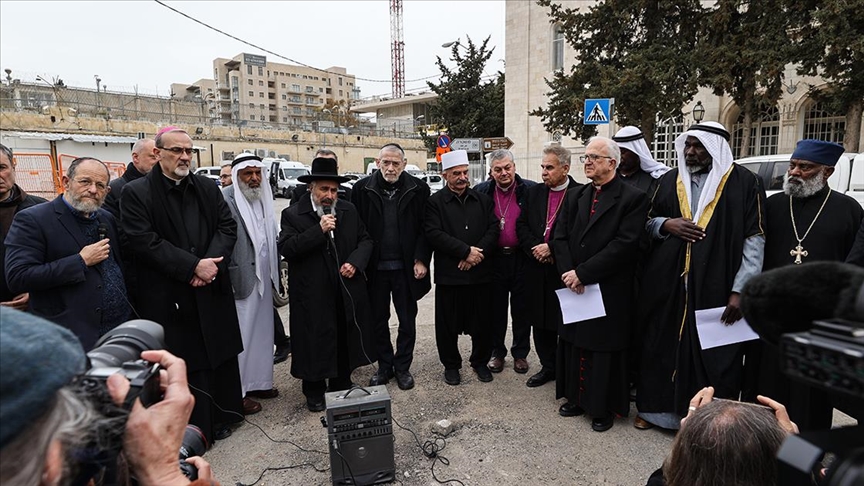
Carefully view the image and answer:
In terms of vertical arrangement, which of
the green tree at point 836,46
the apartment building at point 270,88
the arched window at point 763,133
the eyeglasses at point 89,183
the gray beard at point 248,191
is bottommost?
the gray beard at point 248,191

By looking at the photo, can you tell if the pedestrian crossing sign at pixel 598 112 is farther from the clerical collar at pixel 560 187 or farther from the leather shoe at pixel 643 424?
the leather shoe at pixel 643 424

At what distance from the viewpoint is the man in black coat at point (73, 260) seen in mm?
2906

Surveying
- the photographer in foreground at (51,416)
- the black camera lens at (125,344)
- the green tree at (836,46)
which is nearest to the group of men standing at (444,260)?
the black camera lens at (125,344)

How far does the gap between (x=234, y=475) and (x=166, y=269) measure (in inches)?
56.1

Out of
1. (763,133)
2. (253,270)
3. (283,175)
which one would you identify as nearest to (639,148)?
(253,270)

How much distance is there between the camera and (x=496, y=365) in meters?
4.85

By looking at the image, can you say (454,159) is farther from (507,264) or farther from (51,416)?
(51,416)

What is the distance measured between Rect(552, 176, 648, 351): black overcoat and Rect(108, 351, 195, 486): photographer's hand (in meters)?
3.00

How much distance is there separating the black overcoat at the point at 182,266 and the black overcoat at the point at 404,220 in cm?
129

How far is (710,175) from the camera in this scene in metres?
3.42

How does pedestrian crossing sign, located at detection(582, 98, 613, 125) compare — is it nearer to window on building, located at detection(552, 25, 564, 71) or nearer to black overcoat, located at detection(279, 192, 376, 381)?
black overcoat, located at detection(279, 192, 376, 381)

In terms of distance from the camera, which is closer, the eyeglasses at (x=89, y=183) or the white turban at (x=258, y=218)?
the eyeglasses at (x=89, y=183)

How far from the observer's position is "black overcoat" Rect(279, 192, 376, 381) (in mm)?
3969

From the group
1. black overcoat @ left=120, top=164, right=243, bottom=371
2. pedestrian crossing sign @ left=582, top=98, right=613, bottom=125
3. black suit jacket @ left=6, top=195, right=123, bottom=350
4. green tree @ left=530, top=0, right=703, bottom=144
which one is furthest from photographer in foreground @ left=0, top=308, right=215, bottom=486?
green tree @ left=530, top=0, right=703, bottom=144
